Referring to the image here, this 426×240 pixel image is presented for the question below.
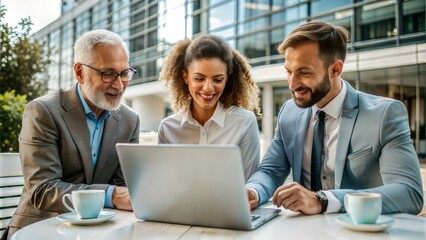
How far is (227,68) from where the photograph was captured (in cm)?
235

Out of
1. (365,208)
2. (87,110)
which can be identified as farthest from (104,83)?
(365,208)

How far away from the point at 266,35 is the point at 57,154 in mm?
11681

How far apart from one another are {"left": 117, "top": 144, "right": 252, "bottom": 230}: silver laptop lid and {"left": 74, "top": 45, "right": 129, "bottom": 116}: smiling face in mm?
901

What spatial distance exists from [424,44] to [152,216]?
9219 millimetres

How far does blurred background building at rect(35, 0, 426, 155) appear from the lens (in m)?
9.36

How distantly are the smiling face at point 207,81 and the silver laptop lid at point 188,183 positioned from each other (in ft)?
3.37

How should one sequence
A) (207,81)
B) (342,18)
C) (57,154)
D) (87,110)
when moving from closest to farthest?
(57,154) < (87,110) < (207,81) < (342,18)

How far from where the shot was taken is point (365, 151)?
5.49 ft

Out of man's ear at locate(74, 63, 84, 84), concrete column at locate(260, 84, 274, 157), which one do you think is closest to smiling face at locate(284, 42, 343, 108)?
man's ear at locate(74, 63, 84, 84)

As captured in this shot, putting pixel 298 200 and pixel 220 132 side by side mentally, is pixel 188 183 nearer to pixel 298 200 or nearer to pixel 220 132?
pixel 298 200

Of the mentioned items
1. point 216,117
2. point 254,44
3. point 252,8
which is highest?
point 252,8

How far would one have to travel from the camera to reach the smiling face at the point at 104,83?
6.70 feet

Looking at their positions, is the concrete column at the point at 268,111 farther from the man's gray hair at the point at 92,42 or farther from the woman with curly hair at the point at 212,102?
the man's gray hair at the point at 92,42

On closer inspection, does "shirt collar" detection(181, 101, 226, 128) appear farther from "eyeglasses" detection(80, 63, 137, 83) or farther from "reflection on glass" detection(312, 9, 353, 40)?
"reflection on glass" detection(312, 9, 353, 40)
